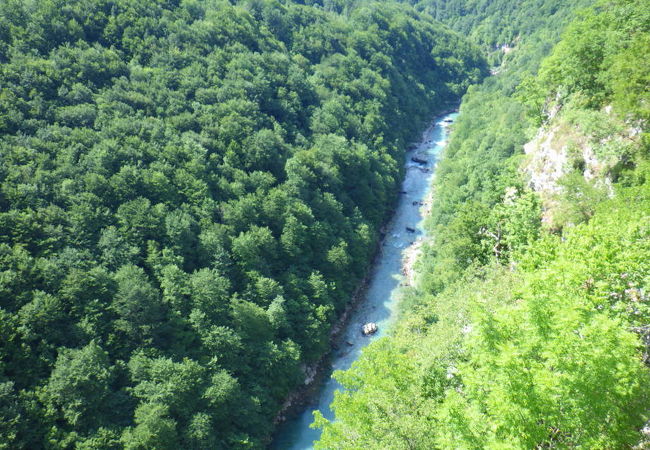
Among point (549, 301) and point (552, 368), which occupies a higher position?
point (549, 301)

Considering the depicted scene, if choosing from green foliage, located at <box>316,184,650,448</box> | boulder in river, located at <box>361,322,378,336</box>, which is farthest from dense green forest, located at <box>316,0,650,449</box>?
boulder in river, located at <box>361,322,378,336</box>

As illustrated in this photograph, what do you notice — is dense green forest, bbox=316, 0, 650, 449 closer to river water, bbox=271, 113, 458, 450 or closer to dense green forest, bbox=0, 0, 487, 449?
river water, bbox=271, 113, 458, 450

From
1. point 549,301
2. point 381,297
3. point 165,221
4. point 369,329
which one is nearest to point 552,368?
point 549,301

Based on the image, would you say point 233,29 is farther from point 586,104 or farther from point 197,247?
point 586,104

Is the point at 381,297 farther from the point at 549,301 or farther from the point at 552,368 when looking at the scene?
the point at 549,301

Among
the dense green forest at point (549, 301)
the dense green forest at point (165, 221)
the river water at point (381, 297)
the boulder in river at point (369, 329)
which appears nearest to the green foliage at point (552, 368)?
the dense green forest at point (549, 301)

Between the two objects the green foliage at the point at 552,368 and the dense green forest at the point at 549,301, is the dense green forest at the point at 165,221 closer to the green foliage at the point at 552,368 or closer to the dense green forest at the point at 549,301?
the dense green forest at the point at 549,301

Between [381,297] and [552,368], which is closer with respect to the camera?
[552,368]
